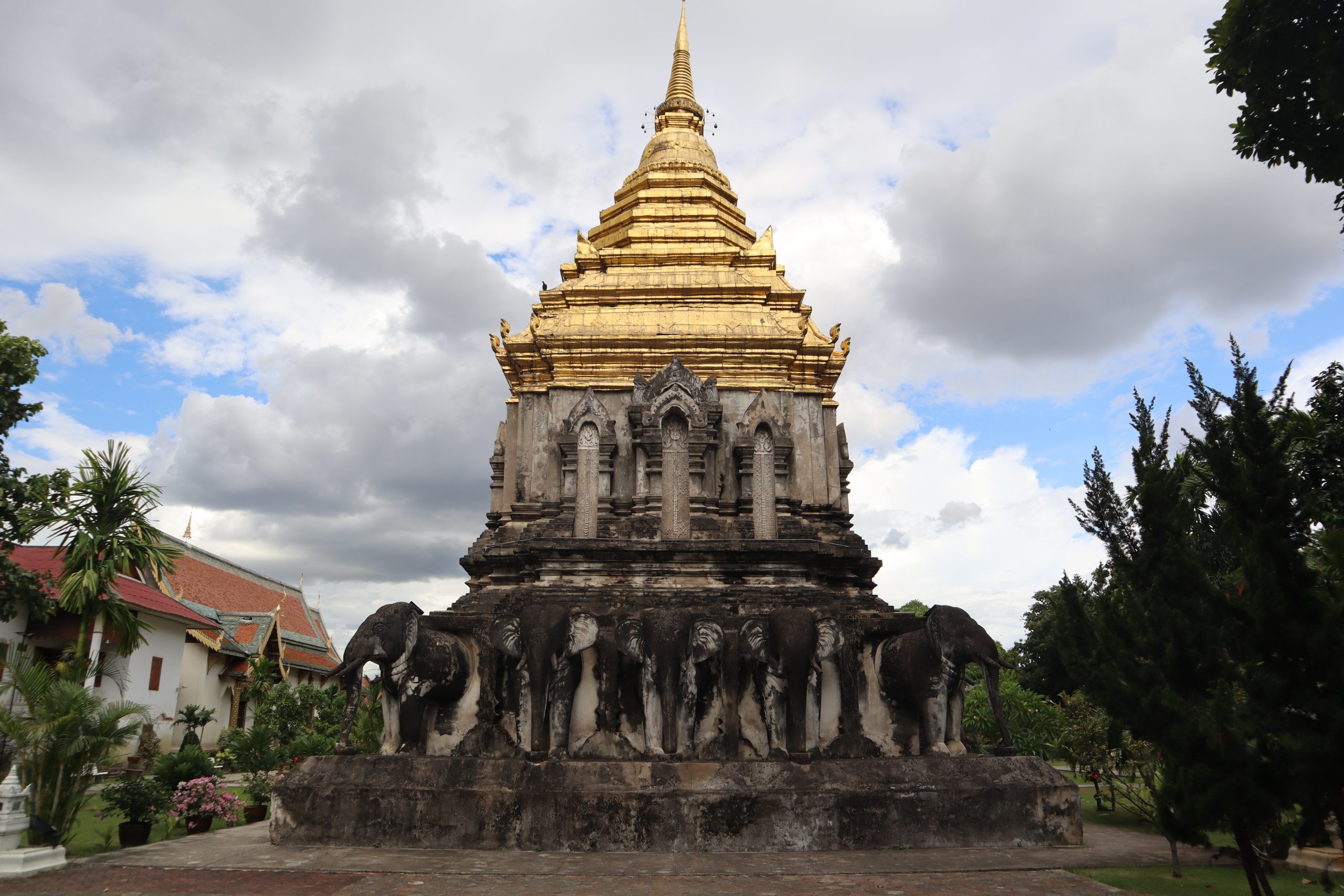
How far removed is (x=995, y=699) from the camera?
1156 centimetres

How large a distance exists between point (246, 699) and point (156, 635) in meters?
5.92

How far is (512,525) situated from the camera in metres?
18.6

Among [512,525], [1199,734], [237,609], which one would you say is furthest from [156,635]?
[1199,734]

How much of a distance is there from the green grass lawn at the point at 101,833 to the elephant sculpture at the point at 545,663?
5.33 meters

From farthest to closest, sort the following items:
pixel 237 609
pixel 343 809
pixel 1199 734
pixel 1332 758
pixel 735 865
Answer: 1. pixel 237 609
2. pixel 343 809
3. pixel 735 865
4. pixel 1199 734
5. pixel 1332 758

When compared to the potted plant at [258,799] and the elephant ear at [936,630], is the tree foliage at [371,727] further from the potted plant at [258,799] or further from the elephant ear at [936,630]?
the elephant ear at [936,630]

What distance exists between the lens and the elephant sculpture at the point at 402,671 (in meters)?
11.7

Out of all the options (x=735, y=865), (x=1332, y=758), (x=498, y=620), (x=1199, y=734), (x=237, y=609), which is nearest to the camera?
(x=1332, y=758)

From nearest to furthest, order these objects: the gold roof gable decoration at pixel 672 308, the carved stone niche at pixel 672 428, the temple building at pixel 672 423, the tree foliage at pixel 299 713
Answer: the temple building at pixel 672 423, the carved stone niche at pixel 672 428, the gold roof gable decoration at pixel 672 308, the tree foliage at pixel 299 713

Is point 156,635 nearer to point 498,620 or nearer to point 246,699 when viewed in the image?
point 246,699

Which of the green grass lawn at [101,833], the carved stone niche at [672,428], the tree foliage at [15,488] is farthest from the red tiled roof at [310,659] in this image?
the carved stone niche at [672,428]

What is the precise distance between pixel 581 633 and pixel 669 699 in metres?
1.46

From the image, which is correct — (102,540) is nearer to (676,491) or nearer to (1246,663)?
(676,491)

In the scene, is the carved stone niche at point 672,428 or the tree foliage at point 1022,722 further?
the tree foliage at point 1022,722
